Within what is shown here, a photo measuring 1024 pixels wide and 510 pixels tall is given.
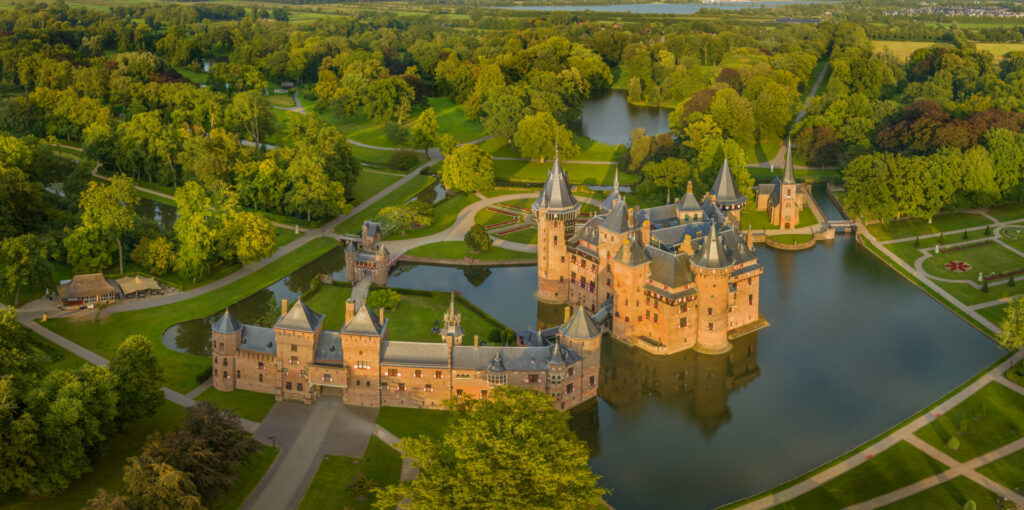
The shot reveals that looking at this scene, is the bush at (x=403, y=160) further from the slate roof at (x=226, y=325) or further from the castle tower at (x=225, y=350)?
the slate roof at (x=226, y=325)

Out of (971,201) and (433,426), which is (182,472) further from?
(971,201)

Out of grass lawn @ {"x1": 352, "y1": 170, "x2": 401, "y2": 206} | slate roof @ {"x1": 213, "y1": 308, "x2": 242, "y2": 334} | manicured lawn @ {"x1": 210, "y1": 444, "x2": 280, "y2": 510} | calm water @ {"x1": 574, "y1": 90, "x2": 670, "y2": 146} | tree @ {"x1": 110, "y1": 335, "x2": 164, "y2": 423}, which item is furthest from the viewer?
calm water @ {"x1": 574, "y1": 90, "x2": 670, "y2": 146}

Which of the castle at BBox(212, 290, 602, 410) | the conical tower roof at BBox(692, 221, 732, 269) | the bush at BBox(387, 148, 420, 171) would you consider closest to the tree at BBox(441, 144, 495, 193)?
the bush at BBox(387, 148, 420, 171)

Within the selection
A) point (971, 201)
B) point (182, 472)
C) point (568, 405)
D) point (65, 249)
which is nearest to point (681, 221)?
point (568, 405)

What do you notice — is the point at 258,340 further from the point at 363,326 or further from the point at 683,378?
the point at 683,378

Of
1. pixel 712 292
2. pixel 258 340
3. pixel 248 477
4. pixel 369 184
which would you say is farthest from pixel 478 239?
pixel 248 477

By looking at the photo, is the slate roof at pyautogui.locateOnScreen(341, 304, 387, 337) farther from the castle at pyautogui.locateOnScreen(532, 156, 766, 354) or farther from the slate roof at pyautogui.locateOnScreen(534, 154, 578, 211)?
the slate roof at pyautogui.locateOnScreen(534, 154, 578, 211)
